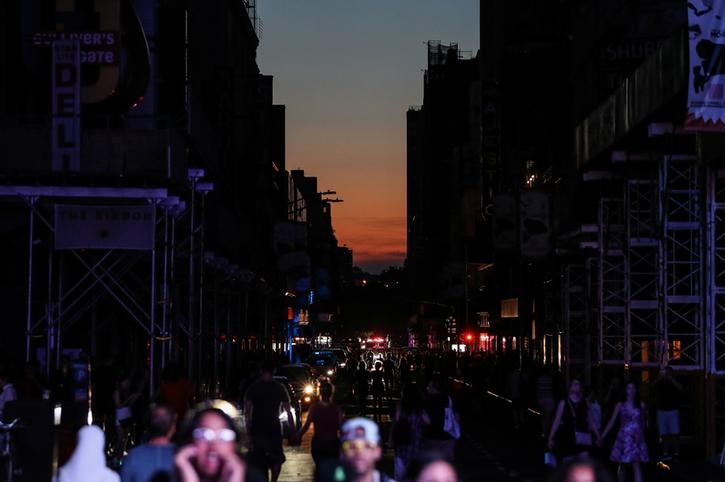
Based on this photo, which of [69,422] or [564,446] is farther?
[69,422]

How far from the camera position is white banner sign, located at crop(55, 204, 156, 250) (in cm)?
3119

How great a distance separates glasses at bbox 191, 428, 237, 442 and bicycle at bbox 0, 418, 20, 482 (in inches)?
431

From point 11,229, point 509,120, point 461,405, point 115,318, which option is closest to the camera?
point 11,229

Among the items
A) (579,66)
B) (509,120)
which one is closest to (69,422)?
(579,66)

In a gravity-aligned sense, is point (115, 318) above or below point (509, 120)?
below

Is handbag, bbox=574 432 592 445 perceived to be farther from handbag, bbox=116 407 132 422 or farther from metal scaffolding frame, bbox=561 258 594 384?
metal scaffolding frame, bbox=561 258 594 384

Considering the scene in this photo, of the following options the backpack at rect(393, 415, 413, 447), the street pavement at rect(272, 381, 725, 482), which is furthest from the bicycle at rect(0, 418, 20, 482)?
the street pavement at rect(272, 381, 725, 482)

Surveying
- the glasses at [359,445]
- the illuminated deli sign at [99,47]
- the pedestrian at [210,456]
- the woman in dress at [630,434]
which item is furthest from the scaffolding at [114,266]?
the pedestrian at [210,456]

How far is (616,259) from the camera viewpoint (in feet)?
130

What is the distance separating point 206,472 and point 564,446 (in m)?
12.8

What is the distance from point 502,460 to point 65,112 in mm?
12957

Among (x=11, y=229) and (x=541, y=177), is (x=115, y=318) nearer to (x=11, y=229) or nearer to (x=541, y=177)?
(x=11, y=229)

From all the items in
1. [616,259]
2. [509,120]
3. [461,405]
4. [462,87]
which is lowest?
[461,405]

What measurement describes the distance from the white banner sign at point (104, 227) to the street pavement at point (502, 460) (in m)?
5.33
